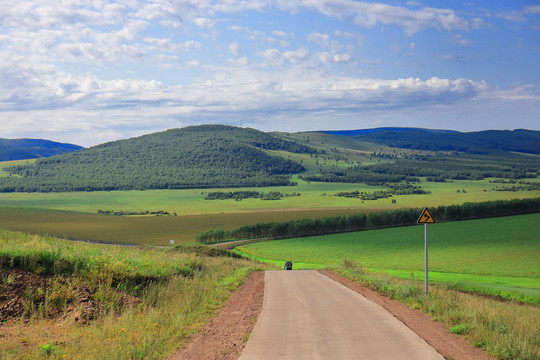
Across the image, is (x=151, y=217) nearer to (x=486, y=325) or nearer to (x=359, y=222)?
(x=359, y=222)

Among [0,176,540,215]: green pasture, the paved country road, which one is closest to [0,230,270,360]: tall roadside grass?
the paved country road

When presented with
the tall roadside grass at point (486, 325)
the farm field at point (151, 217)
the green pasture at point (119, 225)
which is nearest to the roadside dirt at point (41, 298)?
the tall roadside grass at point (486, 325)

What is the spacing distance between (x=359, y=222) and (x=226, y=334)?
84.4m

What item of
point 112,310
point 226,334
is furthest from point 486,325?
point 112,310

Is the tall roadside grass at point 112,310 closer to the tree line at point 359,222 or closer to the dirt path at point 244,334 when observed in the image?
the dirt path at point 244,334

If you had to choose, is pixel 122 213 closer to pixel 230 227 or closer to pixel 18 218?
pixel 18 218

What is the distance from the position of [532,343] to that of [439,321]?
2.82 metres

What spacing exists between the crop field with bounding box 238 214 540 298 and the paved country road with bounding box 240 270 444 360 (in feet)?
102

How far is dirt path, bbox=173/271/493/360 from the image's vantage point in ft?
30.5

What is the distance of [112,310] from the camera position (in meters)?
11.8

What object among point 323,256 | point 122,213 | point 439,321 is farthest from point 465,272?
point 122,213

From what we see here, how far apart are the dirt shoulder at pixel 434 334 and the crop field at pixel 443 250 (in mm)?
29770

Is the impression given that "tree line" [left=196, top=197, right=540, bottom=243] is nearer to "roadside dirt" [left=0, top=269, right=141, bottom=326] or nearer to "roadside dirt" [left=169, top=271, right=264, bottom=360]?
"roadside dirt" [left=169, top=271, right=264, bottom=360]

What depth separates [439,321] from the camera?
1252 centimetres
